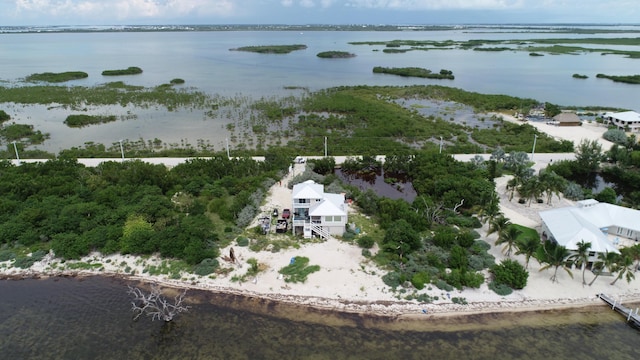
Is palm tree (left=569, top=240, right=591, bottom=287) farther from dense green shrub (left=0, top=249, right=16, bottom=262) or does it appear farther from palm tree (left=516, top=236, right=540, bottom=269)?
dense green shrub (left=0, top=249, right=16, bottom=262)

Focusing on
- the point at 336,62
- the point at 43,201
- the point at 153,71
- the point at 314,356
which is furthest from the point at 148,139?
the point at 336,62

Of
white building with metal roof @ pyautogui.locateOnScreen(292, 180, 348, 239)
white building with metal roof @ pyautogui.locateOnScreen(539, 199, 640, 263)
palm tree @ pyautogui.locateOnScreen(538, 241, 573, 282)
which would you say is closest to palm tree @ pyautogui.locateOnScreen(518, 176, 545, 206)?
white building with metal roof @ pyautogui.locateOnScreen(539, 199, 640, 263)

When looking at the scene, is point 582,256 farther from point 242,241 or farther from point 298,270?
point 242,241

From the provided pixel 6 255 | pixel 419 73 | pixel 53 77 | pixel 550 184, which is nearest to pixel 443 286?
pixel 550 184

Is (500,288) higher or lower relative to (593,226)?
lower

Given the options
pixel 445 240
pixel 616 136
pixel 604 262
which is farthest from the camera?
pixel 616 136
